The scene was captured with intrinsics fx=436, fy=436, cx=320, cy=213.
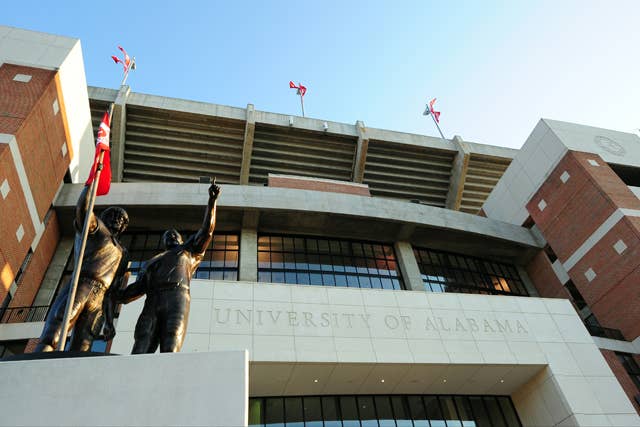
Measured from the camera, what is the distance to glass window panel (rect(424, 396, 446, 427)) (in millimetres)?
15961

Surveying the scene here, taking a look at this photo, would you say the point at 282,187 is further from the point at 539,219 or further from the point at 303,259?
the point at 539,219

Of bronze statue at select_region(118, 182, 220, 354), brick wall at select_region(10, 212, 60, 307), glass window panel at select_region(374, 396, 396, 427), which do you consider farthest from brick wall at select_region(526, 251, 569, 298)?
brick wall at select_region(10, 212, 60, 307)

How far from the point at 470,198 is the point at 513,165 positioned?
5.74 metres

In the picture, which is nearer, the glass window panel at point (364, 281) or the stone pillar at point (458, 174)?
the glass window panel at point (364, 281)

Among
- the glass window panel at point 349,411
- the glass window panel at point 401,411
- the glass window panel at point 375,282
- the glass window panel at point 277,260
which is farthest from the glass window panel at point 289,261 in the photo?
the glass window panel at point 401,411

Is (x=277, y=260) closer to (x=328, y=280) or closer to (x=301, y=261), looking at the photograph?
(x=301, y=261)

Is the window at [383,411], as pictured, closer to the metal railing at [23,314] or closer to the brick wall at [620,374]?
the brick wall at [620,374]

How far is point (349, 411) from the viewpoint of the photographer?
51.3ft

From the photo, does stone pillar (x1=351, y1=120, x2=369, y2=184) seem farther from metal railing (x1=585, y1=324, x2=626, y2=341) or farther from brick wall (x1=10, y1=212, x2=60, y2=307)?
brick wall (x1=10, y1=212, x2=60, y2=307)

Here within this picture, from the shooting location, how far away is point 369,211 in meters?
23.0

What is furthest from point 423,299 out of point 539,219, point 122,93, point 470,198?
point 122,93

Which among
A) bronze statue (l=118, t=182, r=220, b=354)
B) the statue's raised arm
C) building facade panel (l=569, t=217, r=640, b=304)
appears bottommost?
bronze statue (l=118, t=182, r=220, b=354)

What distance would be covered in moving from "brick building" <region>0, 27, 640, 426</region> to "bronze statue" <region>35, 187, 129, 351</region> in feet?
4.36

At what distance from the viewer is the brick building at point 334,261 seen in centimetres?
1432
